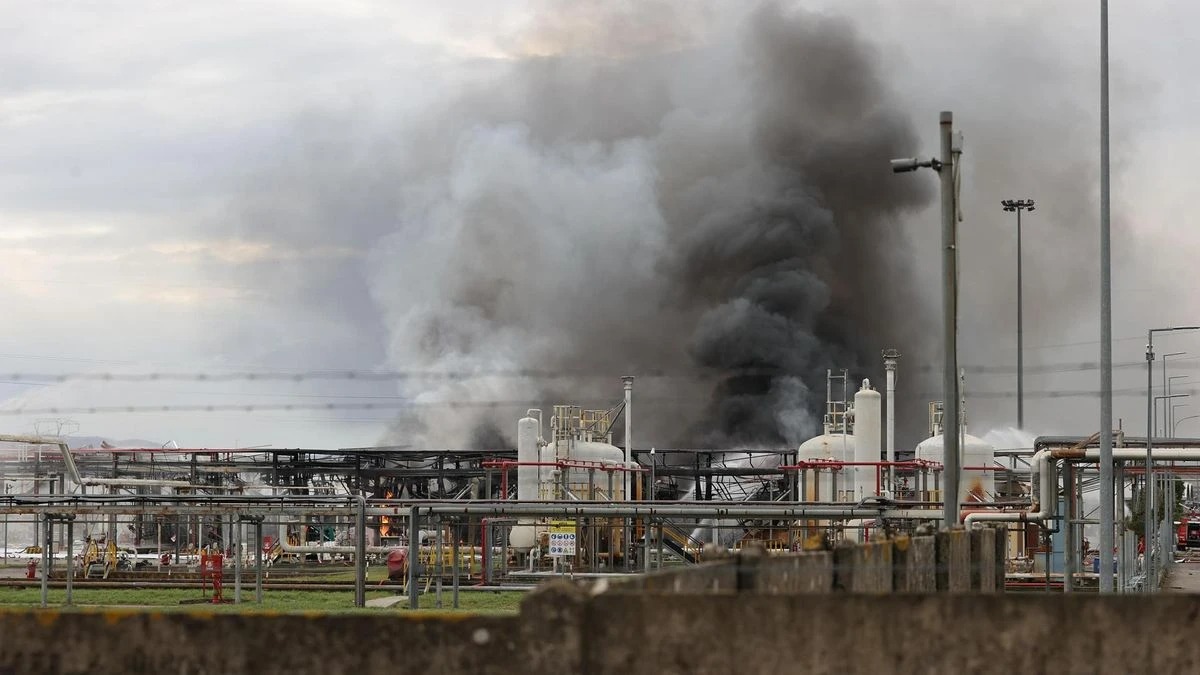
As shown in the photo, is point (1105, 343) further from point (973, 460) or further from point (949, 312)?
point (973, 460)

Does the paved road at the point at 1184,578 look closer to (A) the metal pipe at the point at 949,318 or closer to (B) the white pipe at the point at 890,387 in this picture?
(B) the white pipe at the point at 890,387

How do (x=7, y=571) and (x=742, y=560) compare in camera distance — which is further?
(x=7, y=571)

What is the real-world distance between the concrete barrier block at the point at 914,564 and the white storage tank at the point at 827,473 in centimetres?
3577

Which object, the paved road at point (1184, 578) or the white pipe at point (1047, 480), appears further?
the paved road at point (1184, 578)

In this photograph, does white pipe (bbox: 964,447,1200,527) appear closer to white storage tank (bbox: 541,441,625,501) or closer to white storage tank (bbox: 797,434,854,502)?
white storage tank (bbox: 797,434,854,502)

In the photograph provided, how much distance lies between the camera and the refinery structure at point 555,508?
3616 cm

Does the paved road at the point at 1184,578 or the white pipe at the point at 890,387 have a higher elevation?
the white pipe at the point at 890,387

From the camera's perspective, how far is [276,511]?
3872cm

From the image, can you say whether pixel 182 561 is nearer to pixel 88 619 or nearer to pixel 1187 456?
pixel 1187 456

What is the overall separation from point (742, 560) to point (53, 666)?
11.9ft

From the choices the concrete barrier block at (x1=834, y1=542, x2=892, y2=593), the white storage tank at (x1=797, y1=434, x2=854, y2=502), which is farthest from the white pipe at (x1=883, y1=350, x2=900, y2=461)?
the concrete barrier block at (x1=834, y1=542, x2=892, y2=593)

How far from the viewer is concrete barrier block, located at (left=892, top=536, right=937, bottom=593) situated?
13.0 m

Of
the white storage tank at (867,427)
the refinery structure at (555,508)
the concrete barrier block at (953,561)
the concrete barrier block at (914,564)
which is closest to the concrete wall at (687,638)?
the concrete barrier block at (914,564)

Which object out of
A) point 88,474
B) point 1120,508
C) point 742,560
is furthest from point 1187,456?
point 88,474
